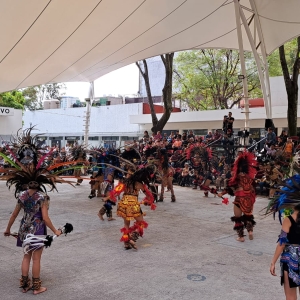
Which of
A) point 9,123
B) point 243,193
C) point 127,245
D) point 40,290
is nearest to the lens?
point 40,290

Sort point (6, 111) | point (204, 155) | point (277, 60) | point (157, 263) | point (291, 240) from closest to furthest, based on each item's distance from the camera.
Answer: point (291, 240) → point (157, 263) → point (204, 155) → point (6, 111) → point (277, 60)

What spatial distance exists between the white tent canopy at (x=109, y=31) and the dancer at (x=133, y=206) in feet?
15.8

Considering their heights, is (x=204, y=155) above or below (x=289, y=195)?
below

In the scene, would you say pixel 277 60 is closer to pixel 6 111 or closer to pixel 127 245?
pixel 6 111

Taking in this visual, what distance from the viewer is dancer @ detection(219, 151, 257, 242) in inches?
292

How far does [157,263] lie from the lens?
236 inches

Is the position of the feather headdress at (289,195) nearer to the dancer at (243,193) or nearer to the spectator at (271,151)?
the dancer at (243,193)

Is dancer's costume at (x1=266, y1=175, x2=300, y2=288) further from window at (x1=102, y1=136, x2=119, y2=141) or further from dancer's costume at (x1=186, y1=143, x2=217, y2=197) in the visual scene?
window at (x1=102, y1=136, x2=119, y2=141)

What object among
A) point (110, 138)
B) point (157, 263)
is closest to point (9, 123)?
point (110, 138)

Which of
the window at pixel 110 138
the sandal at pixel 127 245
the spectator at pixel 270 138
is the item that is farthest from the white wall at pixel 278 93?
the sandal at pixel 127 245

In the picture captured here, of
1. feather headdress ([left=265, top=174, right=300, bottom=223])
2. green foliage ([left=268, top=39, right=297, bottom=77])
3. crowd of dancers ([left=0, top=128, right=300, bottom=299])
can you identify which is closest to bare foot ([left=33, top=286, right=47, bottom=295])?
crowd of dancers ([left=0, top=128, right=300, bottom=299])

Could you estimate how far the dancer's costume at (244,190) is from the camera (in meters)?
7.42

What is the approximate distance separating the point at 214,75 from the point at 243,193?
84.4 ft

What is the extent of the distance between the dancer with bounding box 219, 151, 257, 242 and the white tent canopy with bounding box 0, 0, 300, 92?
5.81 metres
